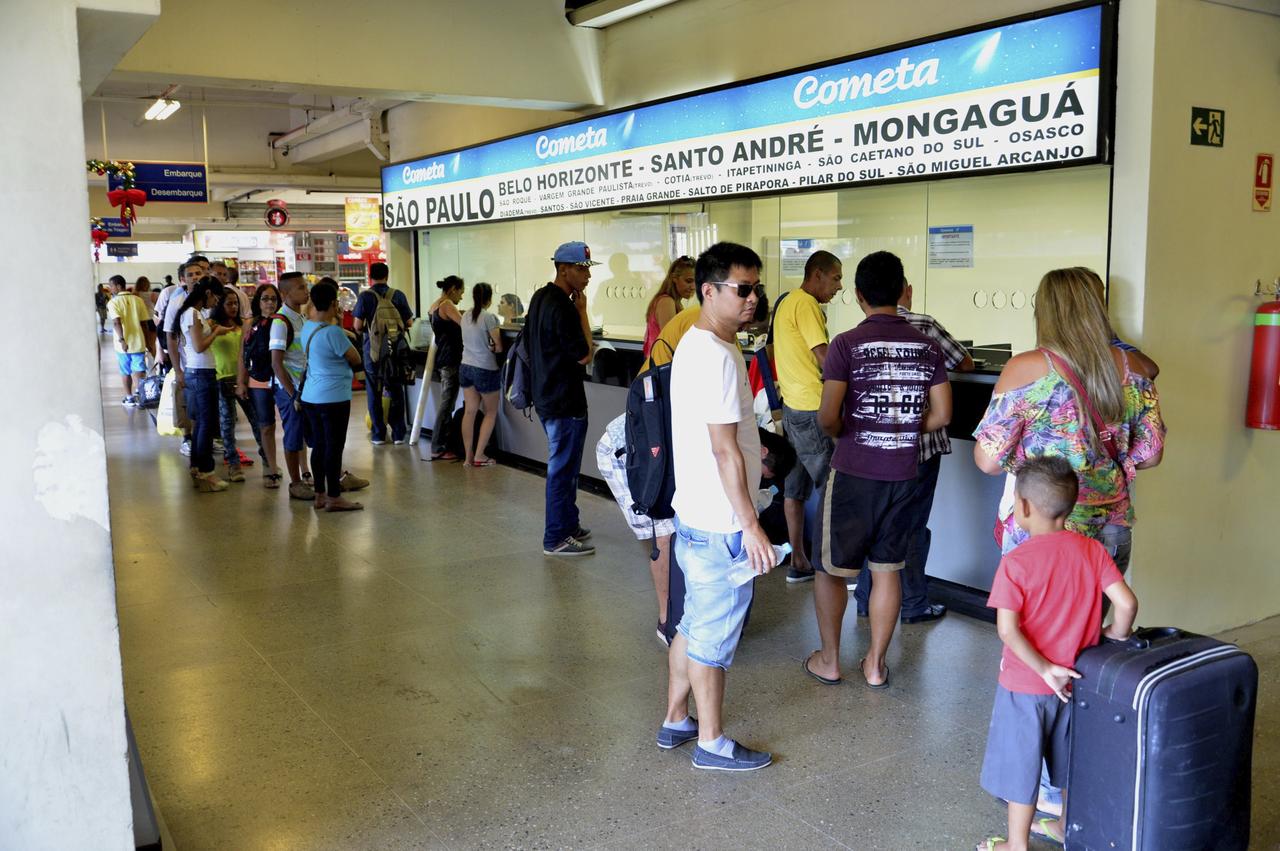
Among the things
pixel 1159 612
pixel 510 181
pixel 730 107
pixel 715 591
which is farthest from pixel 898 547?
pixel 510 181

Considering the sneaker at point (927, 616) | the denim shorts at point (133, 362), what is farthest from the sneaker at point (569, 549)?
the denim shorts at point (133, 362)

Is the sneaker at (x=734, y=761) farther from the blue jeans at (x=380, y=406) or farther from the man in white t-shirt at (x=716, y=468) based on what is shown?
the blue jeans at (x=380, y=406)

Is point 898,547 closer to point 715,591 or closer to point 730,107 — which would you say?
point 715,591

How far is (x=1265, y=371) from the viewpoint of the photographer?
489cm

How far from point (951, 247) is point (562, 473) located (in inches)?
108

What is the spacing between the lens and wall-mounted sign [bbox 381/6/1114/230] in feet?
15.4

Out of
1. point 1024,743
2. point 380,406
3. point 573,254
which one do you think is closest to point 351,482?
point 380,406

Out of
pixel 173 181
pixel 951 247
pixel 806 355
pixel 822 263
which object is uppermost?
pixel 173 181

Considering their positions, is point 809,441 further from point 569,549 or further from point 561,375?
point 569,549

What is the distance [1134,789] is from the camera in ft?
8.96

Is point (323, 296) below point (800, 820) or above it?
above

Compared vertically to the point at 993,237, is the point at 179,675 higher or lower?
lower

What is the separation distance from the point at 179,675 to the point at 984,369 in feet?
12.5

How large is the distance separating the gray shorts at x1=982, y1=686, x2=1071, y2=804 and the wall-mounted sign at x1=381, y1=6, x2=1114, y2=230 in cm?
266
